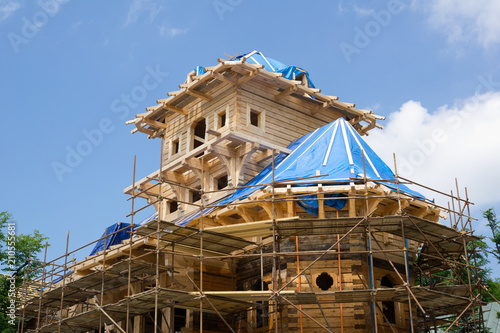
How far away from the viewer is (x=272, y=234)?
25344mm

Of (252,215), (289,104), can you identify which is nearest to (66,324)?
(252,215)

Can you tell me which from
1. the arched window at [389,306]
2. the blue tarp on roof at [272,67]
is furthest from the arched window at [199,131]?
the arched window at [389,306]

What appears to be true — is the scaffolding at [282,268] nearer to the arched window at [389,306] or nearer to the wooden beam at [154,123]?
the arched window at [389,306]

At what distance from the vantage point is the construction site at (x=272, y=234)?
978 inches

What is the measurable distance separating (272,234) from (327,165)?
3.76 meters

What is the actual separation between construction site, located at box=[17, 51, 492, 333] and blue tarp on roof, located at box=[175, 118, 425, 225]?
75 mm

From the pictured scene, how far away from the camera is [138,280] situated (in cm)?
2988

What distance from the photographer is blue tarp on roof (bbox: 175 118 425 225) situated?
26.5 meters

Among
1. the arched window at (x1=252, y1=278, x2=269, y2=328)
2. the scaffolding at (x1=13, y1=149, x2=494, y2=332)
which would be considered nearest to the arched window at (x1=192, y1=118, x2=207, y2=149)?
the scaffolding at (x1=13, y1=149, x2=494, y2=332)

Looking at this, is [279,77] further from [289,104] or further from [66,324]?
[66,324]

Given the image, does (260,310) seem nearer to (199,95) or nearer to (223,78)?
(223,78)

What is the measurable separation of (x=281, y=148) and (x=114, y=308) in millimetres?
9342

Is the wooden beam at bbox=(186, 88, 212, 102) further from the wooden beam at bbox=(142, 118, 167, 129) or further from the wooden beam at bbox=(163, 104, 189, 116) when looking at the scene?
the wooden beam at bbox=(142, 118, 167, 129)

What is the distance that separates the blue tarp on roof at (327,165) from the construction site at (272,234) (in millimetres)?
75
